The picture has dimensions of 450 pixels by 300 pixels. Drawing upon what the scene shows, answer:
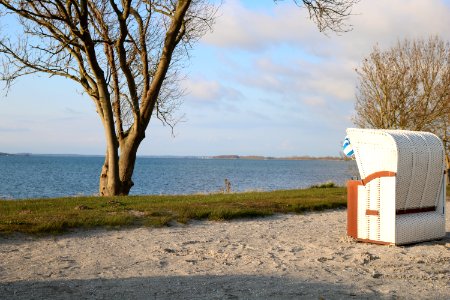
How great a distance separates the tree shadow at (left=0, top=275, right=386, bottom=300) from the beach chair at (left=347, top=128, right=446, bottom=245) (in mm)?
3489

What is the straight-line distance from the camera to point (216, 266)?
8.53m

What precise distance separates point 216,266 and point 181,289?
59.1 inches

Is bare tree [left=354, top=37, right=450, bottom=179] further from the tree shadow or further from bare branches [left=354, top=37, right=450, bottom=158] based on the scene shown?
the tree shadow

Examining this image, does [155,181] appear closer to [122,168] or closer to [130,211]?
[122,168]

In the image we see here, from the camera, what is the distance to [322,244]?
10742 millimetres

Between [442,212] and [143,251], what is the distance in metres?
6.30

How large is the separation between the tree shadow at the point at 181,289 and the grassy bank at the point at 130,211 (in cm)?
360

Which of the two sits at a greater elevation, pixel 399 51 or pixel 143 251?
pixel 399 51

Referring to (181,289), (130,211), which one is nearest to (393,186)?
(181,289)

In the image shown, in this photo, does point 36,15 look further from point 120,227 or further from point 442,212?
point 442,212

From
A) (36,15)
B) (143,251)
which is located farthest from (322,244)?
(36,15)

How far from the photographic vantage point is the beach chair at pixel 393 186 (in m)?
10.4

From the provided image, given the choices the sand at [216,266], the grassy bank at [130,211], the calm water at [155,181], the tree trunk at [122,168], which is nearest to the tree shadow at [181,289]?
the sand at [216,266]

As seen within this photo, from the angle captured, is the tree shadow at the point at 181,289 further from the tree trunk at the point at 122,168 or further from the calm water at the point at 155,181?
the calm water at the point at 155,181
